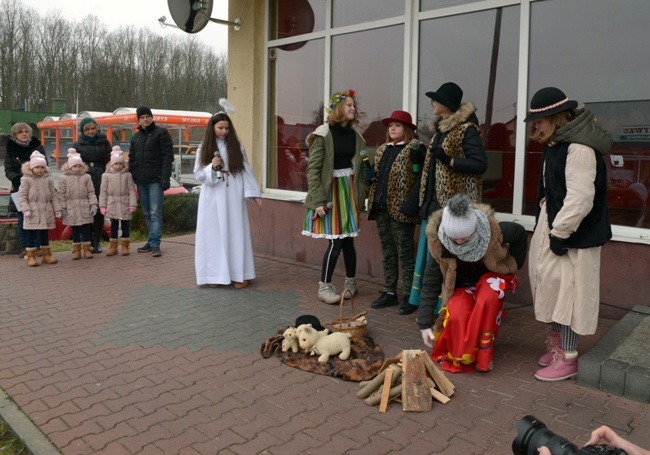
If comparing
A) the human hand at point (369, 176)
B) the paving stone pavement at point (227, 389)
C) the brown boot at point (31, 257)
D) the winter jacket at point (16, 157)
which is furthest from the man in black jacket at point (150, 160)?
the human hand at point (369, 176)

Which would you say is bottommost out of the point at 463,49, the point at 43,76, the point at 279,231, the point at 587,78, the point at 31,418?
the point at 31,418

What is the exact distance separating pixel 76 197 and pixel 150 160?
1075mm

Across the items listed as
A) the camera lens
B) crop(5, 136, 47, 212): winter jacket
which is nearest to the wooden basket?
the camera lens

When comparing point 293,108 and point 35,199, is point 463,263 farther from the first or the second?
point 35,199

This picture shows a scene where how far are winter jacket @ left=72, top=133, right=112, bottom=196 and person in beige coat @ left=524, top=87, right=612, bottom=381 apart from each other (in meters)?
6.48

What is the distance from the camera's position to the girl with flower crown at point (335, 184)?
5.99 metres

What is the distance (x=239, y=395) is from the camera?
13.0 ft

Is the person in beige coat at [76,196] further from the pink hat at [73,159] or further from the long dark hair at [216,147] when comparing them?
the long dark hair at [216,147]

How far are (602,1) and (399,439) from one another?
423cm

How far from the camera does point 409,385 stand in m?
3.76

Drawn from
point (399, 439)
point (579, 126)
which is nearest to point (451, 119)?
point (579, 126)

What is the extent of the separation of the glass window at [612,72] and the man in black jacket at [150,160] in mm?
4939

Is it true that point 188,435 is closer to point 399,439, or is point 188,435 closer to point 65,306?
point 399,439

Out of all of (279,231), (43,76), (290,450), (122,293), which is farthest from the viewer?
→ (43,76)
